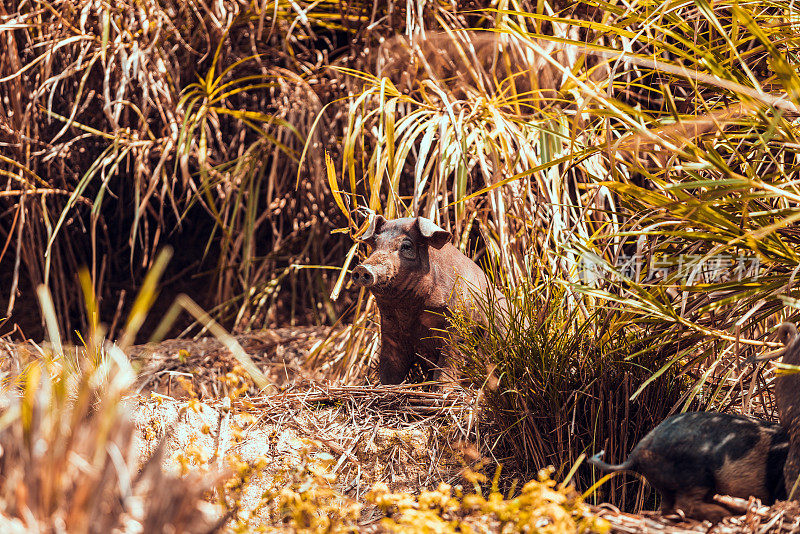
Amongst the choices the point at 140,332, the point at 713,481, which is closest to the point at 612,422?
the point at 713,481

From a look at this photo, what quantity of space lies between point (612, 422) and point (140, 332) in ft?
10.2

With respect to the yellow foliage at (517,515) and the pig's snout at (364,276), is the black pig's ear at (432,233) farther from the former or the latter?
the yellow foliage at (517,515)

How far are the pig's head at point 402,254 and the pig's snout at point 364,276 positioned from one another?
0.6 inches

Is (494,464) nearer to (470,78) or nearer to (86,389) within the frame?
(86,389)

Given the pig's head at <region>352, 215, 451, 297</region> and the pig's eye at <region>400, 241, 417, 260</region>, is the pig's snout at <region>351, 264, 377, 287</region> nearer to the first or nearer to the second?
the pig's head at <region>352, 215, 451, 297</region>

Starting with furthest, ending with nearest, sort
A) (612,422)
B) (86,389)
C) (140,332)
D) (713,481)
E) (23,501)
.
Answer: (140,332) < (612,422) < (713,481) < (86,389) < (23,501)

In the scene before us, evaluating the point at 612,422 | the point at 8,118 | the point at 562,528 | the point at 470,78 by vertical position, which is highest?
the point at 470,78

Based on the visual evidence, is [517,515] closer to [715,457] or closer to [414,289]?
[715,457]

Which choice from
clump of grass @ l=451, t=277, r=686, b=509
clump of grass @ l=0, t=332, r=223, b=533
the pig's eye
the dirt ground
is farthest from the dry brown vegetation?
clump of grass @ l=0, t=332, r=223, b=533

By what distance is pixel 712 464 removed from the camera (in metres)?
1.50

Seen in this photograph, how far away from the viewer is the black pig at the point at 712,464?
1497 millimetres

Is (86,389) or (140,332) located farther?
(140,332)

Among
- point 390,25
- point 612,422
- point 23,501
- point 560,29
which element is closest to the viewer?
point 23,501

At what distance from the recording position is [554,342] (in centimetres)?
189
